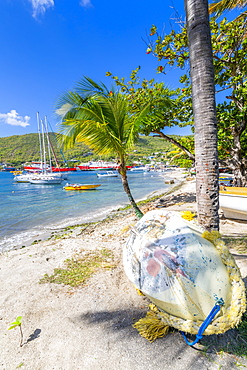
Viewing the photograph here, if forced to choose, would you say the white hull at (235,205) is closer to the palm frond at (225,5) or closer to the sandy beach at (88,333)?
the sandy beach at (88,333)

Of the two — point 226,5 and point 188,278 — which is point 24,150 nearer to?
point 226,5

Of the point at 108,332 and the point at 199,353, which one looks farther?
the point at 108,332

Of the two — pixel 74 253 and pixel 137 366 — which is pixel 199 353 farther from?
pixel 74 253

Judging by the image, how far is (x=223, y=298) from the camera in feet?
6.31

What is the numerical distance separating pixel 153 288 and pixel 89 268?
244 cm

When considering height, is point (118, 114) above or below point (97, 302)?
above

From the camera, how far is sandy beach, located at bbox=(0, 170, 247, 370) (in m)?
1.98

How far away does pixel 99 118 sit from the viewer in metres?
5.47

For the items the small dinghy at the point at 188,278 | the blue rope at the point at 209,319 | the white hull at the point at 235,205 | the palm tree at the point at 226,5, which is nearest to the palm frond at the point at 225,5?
the palm tree at the point at 226,5

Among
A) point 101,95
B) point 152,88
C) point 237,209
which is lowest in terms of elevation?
point 237,209

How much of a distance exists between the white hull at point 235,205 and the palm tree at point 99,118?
373 cm

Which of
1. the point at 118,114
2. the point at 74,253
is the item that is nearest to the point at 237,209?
the point at 118,114

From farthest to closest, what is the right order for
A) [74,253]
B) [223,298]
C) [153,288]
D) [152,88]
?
[152,88]
[74,253]
[153,288]
[223,298]

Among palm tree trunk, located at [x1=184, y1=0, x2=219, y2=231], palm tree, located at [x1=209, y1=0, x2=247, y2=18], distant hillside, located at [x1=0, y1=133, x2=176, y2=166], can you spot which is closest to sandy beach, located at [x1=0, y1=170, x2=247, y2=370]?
palm tree trunk, located at [x1=184, y1=0, x2=219, y2=231]
